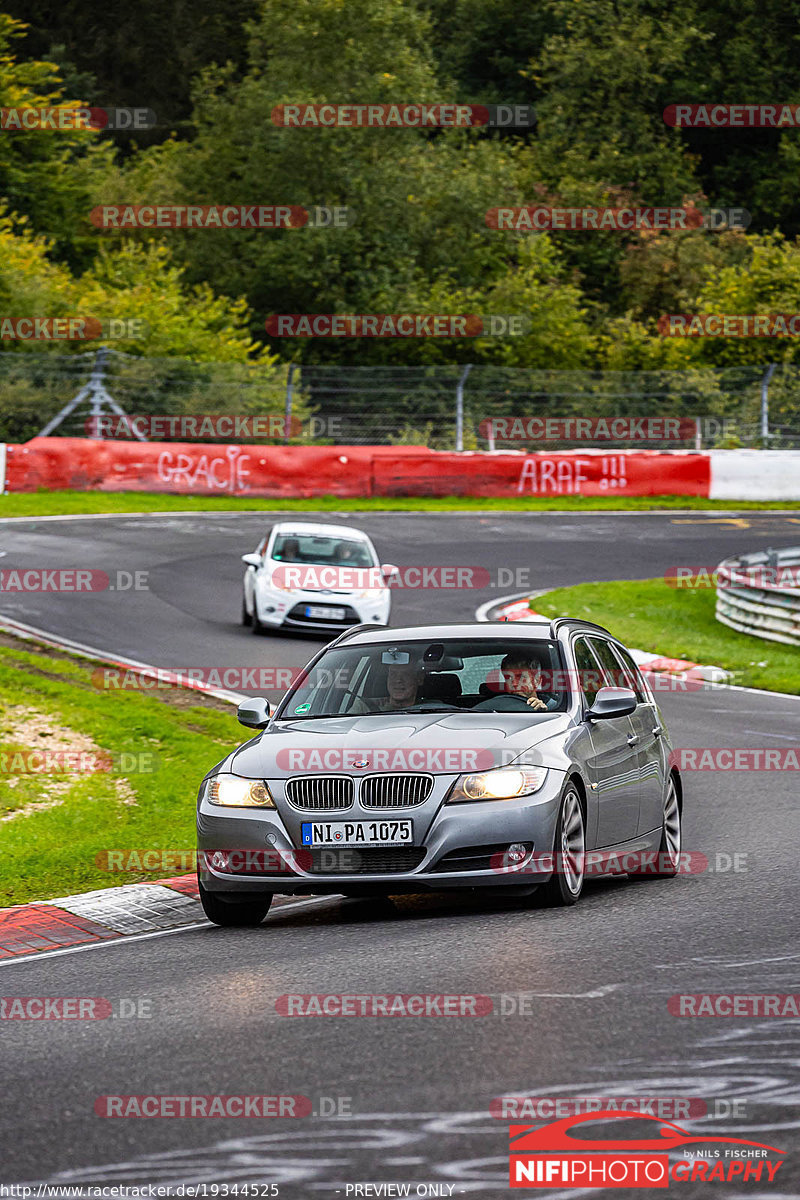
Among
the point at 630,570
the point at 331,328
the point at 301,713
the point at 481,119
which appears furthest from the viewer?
the point at 481,119

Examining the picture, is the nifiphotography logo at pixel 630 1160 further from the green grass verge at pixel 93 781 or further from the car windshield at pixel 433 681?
the green grass verge at pixel 93 781

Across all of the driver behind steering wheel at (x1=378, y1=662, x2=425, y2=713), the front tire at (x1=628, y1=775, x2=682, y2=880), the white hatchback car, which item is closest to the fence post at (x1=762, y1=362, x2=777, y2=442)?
the white hatchback car

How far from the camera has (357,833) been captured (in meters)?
8.32

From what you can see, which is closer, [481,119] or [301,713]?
[301,713]

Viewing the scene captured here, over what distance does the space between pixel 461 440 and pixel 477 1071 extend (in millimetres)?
35601

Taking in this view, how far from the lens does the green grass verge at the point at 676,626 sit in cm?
2039

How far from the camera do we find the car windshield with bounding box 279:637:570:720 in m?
9.43

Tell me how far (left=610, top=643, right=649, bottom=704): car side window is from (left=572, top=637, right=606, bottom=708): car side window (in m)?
0.48

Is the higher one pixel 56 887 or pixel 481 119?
pixel 481 119

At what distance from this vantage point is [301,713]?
31.3 ft

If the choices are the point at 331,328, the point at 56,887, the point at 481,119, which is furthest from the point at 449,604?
the point at 481,119

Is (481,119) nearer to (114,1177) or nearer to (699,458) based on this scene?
(699,458)

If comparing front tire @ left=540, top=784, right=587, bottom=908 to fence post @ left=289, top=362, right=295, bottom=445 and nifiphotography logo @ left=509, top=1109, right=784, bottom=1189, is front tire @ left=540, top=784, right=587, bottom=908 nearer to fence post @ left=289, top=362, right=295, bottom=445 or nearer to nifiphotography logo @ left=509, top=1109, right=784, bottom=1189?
nifiphotography logo @ left=509, top=1109, right=784, bottom=1189

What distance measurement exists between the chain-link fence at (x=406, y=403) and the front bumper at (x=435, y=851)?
31183 mm
